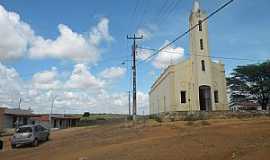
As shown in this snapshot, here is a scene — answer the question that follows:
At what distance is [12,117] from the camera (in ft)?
203

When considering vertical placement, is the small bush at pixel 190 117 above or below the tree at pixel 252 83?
below

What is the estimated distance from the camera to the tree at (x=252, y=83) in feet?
193

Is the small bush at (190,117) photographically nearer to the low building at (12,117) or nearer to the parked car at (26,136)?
the parked car at (26,136)

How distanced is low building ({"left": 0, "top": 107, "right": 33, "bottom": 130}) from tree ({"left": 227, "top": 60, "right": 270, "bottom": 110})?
39166 millimetres

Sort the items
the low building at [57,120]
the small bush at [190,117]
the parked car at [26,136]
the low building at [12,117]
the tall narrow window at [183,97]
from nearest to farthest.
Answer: the parked car at [26,136] < the small bush at [190,117] < the tall narrow window at [183,97] < the low building at [12,117] < the low building at [57,120]

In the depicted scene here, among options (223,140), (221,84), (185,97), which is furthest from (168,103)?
(223,140)

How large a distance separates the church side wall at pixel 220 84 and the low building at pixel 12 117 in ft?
109

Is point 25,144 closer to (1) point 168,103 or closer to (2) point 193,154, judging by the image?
(2) point 193,154

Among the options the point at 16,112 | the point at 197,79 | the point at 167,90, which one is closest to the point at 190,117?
the point at 197,79

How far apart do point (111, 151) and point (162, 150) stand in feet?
8.97

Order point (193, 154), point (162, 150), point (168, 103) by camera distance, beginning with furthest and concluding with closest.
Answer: point (168, 103) < point (162, 150) < point (193, 154)

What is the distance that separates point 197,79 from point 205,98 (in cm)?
315

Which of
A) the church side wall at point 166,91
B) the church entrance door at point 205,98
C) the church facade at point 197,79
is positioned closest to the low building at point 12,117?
the church side wall at point 166,91

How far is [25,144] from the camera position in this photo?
84.2 ft
